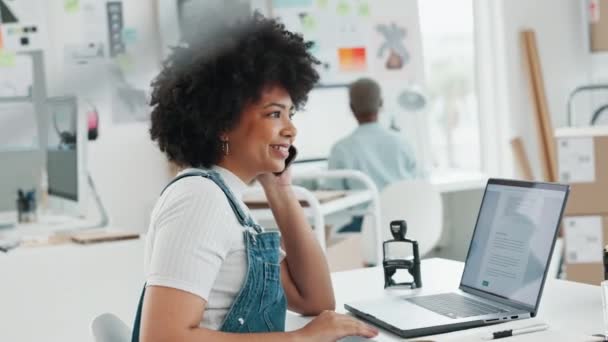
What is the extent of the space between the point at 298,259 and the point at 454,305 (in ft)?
1.13

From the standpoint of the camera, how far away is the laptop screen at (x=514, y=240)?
1.63 meters

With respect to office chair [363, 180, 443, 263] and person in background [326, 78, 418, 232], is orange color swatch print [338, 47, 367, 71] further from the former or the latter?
office chair [363, 180, 443, 263]

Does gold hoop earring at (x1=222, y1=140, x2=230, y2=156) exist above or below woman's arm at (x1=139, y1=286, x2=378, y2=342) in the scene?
above

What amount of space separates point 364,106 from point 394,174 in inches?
13.9

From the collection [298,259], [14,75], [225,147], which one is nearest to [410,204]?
[14,75]

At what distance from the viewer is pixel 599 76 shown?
5504mm

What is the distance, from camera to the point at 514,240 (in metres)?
1.73

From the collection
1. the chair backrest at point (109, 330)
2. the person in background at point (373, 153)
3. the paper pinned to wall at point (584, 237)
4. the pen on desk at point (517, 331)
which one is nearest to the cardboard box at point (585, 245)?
the paper pinned to wall at point (584, 237)

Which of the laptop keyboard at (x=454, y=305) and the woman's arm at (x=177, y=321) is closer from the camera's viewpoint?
the woman's arm at (x=177, y=321)

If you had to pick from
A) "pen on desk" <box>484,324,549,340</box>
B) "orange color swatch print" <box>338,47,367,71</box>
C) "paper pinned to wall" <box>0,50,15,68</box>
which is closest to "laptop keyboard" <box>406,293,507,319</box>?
"pen on desk" <box>484,324,549,340</box>

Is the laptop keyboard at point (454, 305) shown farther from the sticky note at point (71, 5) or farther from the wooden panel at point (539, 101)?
the wooden panel at point (539, 101)

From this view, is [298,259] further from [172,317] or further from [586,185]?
[586,185]

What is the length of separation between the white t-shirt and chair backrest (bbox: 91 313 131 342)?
0.12 meters

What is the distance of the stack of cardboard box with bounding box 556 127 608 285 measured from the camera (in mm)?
3348
